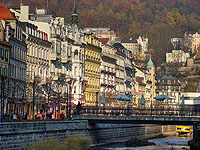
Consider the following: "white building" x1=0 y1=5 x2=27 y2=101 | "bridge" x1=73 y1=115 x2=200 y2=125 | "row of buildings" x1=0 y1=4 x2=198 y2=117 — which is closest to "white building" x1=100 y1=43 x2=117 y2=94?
"row of buildings" x1=0 y1=4 x2=198 y2=117

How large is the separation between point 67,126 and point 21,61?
938 inches

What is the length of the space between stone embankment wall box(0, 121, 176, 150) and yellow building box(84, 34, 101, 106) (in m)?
20.2

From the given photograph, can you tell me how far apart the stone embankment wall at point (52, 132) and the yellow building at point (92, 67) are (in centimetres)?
2019

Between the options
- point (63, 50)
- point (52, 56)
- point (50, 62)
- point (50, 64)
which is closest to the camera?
point (52, 56)

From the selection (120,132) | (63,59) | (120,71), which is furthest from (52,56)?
(120,71)

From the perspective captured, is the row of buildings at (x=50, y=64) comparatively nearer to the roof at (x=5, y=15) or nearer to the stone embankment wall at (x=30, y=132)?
the roof at (x=5, y=15)

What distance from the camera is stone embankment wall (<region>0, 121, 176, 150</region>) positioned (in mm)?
57188

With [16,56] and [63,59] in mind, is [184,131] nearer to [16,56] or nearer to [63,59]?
[63,59]

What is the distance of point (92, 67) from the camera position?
5453 inches

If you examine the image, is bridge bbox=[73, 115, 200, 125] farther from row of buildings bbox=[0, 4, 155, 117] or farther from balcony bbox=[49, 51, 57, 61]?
balcony bbox=[49, 51, 57, 61]

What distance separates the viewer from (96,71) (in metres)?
141

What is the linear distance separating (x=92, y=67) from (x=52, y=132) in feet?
227

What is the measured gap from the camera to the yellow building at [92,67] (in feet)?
440

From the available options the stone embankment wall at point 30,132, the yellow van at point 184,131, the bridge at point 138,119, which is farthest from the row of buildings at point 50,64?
the yellow van at point 184,131
